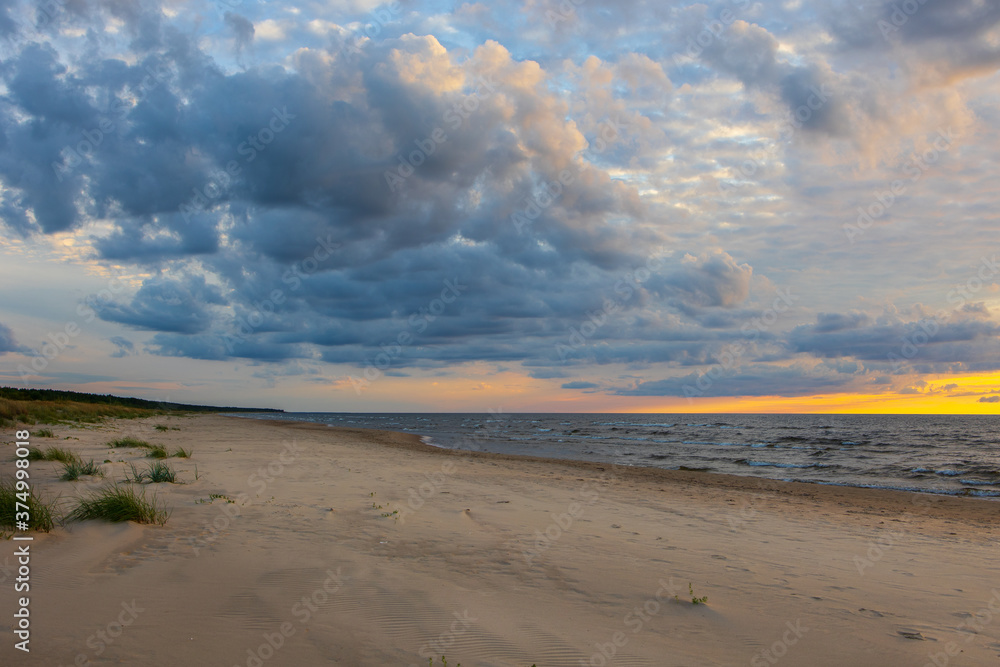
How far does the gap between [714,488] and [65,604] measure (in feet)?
60.5

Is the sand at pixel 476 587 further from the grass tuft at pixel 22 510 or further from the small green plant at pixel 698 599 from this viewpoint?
the grass tuft at pixel 22 510

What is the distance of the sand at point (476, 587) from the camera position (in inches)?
173

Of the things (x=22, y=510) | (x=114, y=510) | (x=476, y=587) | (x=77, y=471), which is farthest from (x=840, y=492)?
(x=77, y=471)

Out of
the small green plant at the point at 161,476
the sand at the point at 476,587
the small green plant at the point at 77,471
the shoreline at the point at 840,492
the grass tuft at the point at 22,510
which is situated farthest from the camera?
the shoreline at the point at 840,492

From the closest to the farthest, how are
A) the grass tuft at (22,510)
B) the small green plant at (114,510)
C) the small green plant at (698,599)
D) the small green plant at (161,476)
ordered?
1. the small green plant at (698,599)
2. the grass tuft at (22,510)
3. the small green plant at (114,510)
4. the small green plant at (161,476)

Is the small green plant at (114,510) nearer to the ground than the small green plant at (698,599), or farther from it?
farther from it

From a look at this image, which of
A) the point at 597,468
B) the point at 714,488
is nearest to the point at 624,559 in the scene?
the point at 714,488

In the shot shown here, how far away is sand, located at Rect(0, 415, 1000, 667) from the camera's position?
440 cm

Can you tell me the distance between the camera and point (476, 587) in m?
5.95

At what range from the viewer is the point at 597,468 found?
79.3 ft

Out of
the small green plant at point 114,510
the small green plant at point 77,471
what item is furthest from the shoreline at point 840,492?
the small green plant at point 114,510

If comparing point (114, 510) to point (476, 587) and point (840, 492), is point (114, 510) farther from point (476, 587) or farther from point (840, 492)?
point (840, 492)

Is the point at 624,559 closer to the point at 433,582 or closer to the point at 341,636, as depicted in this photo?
the point at 433,582

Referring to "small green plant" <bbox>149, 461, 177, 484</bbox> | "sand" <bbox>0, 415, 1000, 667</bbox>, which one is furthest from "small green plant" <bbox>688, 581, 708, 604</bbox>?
"small green plant" <bbox>149, 461, 177, 484</bbox>
